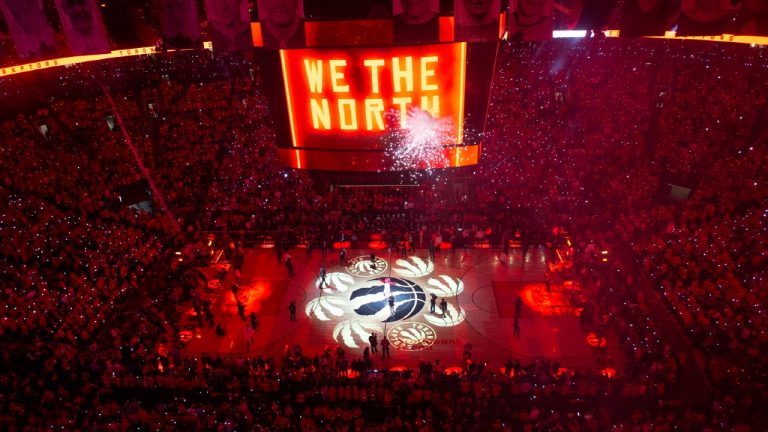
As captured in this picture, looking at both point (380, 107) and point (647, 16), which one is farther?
point (647, 16)

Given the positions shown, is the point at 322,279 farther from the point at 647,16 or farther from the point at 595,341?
the point at 647,16

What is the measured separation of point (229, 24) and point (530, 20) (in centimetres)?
735

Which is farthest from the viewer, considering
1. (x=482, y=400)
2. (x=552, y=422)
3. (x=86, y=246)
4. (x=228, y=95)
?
(x=228, y=95)

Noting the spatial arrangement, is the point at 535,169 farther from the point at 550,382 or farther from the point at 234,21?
the point at 234,21

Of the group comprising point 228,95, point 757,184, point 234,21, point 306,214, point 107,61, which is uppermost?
point 234,21

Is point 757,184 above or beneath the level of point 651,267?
above

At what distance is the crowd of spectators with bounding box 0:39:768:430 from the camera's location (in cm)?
1320

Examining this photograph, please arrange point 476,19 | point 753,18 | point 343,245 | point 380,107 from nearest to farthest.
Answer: point 476,19
point 380,107
point 753,18
point 343,245

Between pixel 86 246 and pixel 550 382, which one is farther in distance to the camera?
pixel 86 246

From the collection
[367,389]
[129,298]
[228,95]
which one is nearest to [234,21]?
[367,389]

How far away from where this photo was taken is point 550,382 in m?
13.5

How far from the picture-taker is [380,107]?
1267 centimetres

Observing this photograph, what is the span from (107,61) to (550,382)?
953 inches

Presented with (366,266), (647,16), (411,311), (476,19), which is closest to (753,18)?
(647,16)
